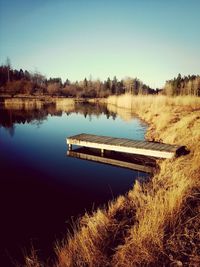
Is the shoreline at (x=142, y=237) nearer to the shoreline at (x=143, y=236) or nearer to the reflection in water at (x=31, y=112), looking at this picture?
the shoreline at (x=143, y=236)

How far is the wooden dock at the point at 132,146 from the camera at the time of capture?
8789 mm

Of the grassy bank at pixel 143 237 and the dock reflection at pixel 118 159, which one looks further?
the dock reflection at pixel 118 159

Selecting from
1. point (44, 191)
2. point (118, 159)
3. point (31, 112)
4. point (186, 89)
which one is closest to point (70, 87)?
point (186, 89)

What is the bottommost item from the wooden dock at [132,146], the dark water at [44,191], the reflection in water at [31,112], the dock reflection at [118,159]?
the dark water at [44,191]

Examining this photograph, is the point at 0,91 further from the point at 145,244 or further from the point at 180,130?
the point at 145,244

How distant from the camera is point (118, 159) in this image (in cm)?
1018

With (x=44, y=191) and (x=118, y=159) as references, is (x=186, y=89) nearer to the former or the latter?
(x=118, y=159)

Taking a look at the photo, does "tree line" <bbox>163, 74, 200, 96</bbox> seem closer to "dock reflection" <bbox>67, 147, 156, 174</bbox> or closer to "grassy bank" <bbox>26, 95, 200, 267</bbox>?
"dock reflection" <bbox>67, 147, 156, 174</bbox>

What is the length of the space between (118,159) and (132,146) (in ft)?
3.31

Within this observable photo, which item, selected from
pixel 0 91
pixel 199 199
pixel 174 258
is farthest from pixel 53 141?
pixel 0 91

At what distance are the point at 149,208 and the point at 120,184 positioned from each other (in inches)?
129

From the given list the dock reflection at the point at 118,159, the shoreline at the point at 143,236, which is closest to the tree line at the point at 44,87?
the dock reflection at the point at 118,159

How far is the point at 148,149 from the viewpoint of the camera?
9.12 meters

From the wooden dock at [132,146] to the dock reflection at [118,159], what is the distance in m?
0.40
